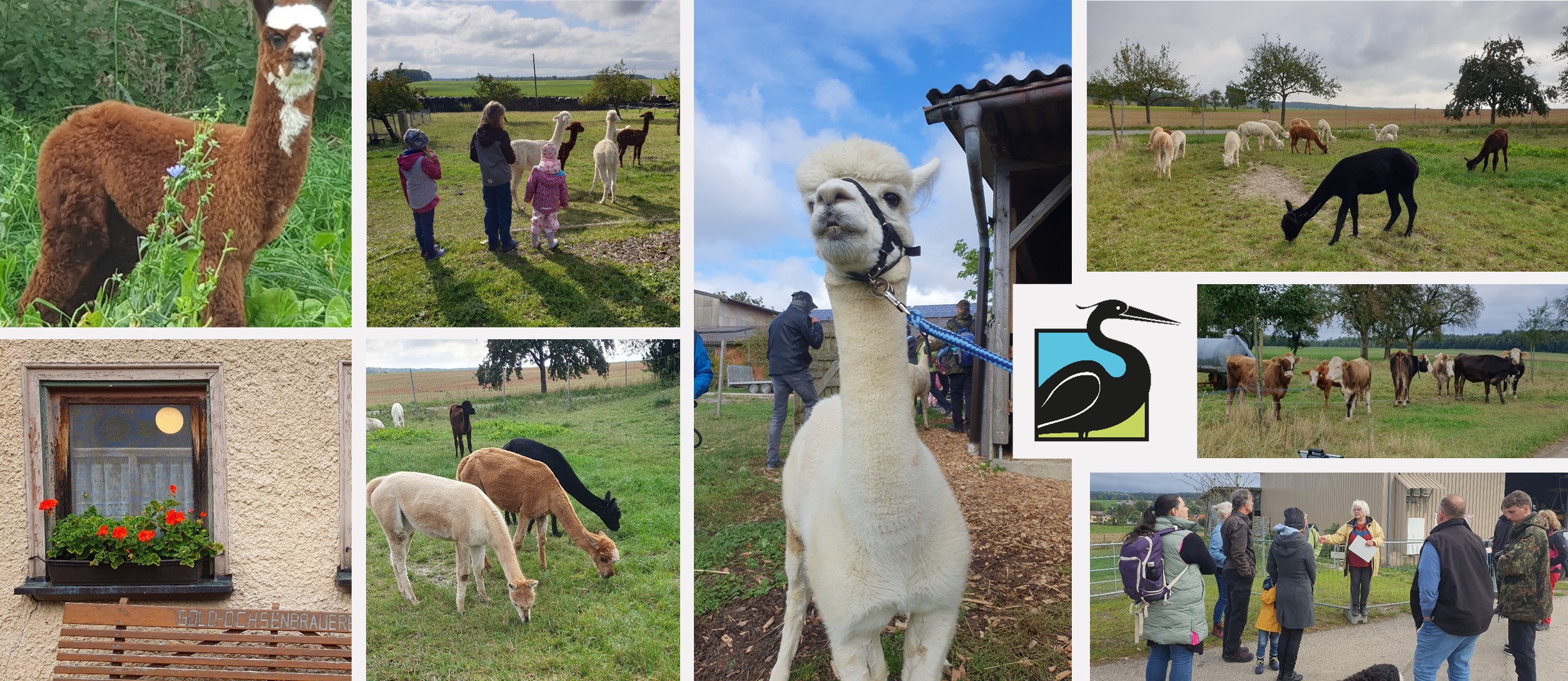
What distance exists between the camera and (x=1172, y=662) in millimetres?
3359

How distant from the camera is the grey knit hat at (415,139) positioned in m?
3.71

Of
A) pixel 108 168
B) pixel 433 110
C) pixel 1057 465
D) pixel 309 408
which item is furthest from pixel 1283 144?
A: pixel 108 168

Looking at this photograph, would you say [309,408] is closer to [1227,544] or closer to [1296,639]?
[1227,544]

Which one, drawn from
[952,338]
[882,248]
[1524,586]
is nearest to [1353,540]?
[1524,586]

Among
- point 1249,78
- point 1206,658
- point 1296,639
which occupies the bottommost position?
point 1206,658

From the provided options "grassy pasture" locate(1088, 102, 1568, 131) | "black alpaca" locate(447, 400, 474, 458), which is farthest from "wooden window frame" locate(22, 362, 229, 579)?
"grassy pasture" locate(1088, 102, 1568, 131)

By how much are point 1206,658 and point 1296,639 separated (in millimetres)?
582

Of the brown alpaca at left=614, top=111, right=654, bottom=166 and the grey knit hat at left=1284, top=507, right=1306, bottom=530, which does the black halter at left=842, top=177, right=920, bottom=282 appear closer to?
the grey knit hat at left=1284, top=507, right=1306, bottom=530

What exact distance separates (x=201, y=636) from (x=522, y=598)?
1308 mm

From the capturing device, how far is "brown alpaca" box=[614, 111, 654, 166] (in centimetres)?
479

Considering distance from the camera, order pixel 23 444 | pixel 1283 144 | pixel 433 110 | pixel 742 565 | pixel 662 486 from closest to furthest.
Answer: pixel 23 444, pixel 662 486, pixel 433 110, pixel 742 565, pixel 1283 144

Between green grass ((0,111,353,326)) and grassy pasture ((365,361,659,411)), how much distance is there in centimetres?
32

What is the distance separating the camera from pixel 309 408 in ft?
10.7

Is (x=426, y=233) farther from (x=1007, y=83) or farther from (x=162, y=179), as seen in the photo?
(x=1007, y=83)
